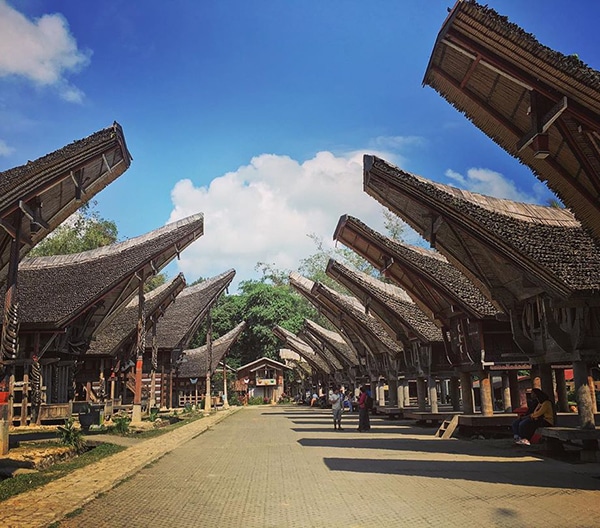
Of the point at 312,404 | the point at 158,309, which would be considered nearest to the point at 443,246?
the point at 158,309

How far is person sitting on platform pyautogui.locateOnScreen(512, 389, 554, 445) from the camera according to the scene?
10.9 meters

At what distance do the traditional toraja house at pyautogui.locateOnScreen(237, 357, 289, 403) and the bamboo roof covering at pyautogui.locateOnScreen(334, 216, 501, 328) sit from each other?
36.1 metres

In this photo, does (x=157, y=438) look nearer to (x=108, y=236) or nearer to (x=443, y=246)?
(x=443, y=246)

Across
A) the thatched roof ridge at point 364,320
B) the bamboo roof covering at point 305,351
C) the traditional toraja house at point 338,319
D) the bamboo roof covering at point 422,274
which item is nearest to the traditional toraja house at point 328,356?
the bamboo roof covering at point 305,351

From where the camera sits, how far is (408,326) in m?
18.1

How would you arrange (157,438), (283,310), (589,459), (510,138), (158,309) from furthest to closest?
(283,310), (158,309), (157,438), (589,459), (510,138)

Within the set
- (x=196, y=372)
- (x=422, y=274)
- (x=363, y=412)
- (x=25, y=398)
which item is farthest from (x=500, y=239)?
(x=196, y=372)

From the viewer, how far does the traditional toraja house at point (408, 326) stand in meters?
18.2

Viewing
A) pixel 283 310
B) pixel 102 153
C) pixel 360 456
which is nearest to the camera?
pixel 360 456

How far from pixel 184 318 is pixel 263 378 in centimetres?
1935

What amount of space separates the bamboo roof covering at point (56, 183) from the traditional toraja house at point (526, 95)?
6.61 metres

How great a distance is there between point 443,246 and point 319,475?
6.19 metres

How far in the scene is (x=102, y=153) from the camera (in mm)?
11367

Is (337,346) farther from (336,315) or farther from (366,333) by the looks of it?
(366,333)
